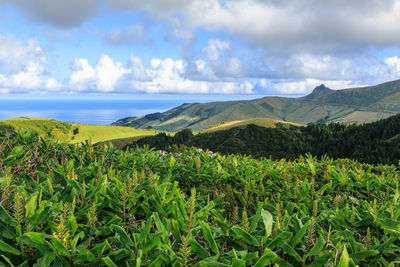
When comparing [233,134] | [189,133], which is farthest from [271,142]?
[189,133]

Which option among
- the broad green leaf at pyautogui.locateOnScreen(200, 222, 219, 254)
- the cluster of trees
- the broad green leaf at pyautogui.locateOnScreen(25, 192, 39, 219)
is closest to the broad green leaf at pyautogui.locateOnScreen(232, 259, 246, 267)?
the broad green leaf at pyautogui.locateOnScreen(200, 222, 219, 254)

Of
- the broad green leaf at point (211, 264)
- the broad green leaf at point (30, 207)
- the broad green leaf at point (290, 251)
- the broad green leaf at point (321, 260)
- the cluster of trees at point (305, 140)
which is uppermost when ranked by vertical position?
the broad green leaf at point (30, 207)

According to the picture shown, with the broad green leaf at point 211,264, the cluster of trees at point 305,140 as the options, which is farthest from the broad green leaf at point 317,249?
the cluster of trees at point 305,140

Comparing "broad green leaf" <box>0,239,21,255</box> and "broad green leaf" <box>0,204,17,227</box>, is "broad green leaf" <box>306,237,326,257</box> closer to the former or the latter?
"broad green leaf" <box>0,239,21,255</box>

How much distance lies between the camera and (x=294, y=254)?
1.88 m

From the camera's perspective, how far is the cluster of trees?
135 metres

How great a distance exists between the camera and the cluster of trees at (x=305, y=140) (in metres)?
135

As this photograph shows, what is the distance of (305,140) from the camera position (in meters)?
171

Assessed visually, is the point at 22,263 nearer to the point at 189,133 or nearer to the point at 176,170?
the point at 176,170

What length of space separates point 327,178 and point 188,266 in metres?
3.82

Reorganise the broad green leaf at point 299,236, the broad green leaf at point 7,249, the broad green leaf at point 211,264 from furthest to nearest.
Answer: the broad green leaf at point 299,236
the broad green leaf at point 7,249
the broad green leaf at point 211,264

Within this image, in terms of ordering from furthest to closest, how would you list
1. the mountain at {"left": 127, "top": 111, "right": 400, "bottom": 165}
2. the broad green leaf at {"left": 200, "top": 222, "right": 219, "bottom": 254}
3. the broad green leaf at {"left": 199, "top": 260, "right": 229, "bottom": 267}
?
1. the mountain at {"left": 127, "top": 111, "right": 400, "bottom": 165}
2. the broad green leaf at {"left": 200, "top": 222, "right": 219, "bottom": 254}
3. the broad green leaf at {"left": 199, "top": 260, "right": 229, "bottom": 267}

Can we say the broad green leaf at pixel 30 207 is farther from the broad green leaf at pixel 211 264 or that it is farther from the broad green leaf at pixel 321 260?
the broad green leaf at pixel 321 260

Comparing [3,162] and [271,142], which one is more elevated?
[3,162]
